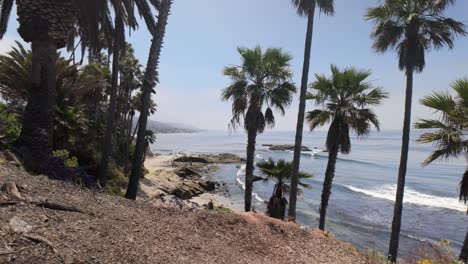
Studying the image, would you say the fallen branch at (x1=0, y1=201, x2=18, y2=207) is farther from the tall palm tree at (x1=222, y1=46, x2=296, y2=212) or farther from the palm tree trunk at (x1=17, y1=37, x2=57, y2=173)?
the tall palm tree at (x1=222, y1=46, x2=296, y2=212)

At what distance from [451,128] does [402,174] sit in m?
2.70

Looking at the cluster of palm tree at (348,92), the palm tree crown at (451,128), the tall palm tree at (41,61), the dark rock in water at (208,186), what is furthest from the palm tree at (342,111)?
the dark rock in water at (208,186)

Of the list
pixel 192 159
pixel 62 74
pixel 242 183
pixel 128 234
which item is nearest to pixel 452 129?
pixel 128 234

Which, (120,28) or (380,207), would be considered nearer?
(120,28)

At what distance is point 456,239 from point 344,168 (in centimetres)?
3395

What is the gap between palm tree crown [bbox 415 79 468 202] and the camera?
28.5 feet

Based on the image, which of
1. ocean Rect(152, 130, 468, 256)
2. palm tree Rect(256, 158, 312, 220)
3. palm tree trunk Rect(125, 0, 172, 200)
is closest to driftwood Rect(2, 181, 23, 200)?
palm tree trunk Rect(125, 0, 172, 200)

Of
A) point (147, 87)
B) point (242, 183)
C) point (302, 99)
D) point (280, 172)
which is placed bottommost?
point (242, 183)

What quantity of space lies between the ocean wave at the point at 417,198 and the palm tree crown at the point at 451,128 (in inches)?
835

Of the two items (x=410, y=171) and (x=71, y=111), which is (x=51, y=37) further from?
(x=410, y=171)

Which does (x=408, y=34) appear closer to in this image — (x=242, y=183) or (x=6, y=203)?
(x=6, y=203)

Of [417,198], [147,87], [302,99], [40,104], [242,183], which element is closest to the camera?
[40,104]

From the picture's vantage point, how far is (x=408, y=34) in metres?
11.7

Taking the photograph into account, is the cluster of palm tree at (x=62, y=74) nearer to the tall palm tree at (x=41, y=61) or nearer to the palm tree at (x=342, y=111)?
the tall palm tree at (x=41, y=61)
